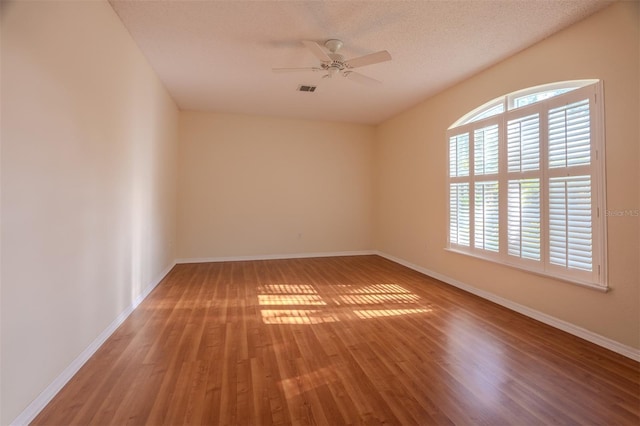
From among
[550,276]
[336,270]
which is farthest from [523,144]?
[336,270]

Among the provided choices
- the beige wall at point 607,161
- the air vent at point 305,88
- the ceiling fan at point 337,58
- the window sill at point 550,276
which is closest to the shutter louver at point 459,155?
the beige wall at point 607,161

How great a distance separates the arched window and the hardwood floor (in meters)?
0.71

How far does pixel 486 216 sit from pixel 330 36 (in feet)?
9.46

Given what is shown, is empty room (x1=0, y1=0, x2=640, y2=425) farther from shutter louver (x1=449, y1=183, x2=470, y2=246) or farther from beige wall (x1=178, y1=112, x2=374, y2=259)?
beige wall (x1=178, y1=112, x2=374, y2=259)

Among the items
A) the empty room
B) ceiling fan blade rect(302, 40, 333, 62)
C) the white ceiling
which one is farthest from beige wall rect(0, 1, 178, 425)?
ceiling fan blade rect(302, 40, 333, 62)

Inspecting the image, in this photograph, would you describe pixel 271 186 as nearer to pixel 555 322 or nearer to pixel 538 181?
pixel 538 181

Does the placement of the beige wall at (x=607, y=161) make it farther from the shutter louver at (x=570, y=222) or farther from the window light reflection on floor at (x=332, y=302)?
the window light reflection on floor at (x=332, y=302)

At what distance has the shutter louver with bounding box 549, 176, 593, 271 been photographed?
106 inches

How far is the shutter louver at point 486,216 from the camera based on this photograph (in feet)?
12.2

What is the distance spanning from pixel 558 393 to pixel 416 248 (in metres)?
3.50

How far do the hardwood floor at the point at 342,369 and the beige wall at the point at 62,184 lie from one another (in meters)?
0.36

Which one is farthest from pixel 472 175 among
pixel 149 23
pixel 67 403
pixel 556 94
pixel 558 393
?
pixel 67 403

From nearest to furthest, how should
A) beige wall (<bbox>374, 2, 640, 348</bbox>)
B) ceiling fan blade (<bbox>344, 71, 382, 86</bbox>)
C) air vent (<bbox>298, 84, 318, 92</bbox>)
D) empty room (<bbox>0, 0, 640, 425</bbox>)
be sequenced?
empty room (<bbox>0, 0, 640, 425</bbox>), beige wall (<bbox>374, 2, 640, 348</bbox>), ceiling fan blade (<bbox>344, 71, 382, 86</bbox>), air vent (<bbox>298, 84, 318, 92</bbox>)

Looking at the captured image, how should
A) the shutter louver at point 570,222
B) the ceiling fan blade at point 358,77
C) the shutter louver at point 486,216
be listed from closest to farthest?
the shutter louver at point 570,222 < the ceiling fan blade at point 358,77 < the shutter louver at point 486,216
